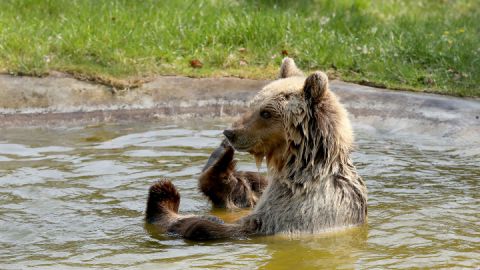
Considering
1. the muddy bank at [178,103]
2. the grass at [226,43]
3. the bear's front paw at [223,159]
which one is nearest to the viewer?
the bear's front paw at [223,159]

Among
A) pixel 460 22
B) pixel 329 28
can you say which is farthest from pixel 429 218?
pixel 460 22

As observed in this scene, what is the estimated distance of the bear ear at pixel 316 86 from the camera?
5.89 metres

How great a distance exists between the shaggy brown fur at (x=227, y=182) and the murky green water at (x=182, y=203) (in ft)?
0.48

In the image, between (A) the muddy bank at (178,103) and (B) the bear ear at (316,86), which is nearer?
(B) the bear ear at (316,86)

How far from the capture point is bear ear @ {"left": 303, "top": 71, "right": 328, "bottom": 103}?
5.89 m

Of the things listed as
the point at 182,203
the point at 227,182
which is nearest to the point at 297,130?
the point at 227,182

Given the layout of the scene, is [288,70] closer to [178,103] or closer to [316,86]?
[316,86]

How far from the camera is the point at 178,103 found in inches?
394

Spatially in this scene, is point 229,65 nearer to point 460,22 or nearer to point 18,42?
point 18,42

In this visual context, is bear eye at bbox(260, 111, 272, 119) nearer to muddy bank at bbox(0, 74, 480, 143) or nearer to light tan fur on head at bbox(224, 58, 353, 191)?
light tan fur on head at bbox(224, 58, 353, 191)

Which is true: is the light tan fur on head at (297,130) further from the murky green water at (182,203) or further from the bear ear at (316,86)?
the murky green water at (182,203)

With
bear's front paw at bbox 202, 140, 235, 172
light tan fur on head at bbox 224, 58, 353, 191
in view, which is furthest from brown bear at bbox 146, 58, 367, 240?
bear's front paw at bbox 202, 140, 235, 172

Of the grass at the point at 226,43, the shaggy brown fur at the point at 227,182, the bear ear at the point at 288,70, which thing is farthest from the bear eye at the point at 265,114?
the grass at the point at 226,43

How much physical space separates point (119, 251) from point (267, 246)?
36.7 inches
